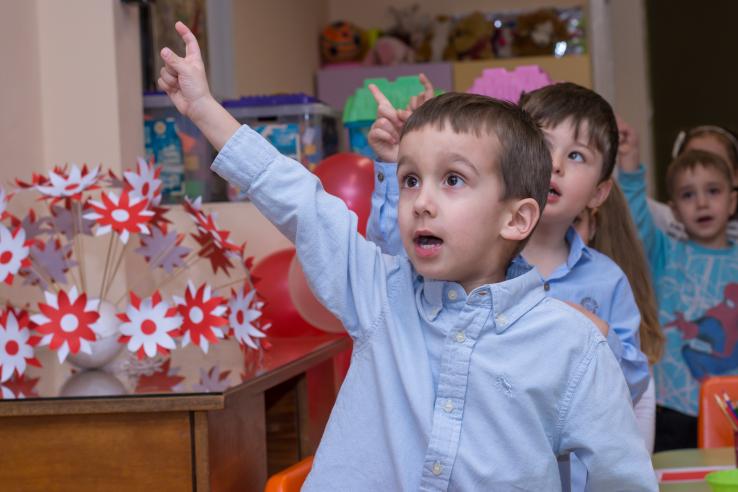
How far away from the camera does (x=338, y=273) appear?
1.17 meters

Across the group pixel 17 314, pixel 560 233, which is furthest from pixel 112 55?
pixel 560 233

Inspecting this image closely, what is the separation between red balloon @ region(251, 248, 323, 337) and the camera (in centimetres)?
238

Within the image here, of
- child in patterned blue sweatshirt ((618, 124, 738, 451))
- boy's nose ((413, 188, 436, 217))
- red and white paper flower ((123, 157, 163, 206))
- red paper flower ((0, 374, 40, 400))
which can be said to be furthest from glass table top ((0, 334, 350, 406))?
child in patterned blue sweatshirt ((618, 124, 738, 451))

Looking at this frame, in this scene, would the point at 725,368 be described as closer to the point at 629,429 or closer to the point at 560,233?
the point at 560,233

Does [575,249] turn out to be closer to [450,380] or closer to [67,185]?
[450,380]

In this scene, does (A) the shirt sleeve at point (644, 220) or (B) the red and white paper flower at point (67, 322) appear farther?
(A) the shirt sleeve at point (644, 220)

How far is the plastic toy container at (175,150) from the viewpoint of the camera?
103 inches

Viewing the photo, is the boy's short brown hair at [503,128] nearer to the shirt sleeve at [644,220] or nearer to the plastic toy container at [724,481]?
the plastic toy container at [724,481]

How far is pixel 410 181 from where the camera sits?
116 cm

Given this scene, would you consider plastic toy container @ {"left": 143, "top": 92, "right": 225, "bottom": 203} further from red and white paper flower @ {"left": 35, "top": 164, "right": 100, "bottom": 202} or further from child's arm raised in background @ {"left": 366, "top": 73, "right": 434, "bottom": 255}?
child's arm raised in background @ {"left": 366, "top": 73, "right": 434, "bottom": 255}

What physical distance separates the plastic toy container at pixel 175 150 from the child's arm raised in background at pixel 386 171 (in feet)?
4.20

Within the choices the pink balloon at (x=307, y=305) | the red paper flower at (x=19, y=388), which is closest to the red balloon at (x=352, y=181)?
the pink balloon at (x=307, y=305)

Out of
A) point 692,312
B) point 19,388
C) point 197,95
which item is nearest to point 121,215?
point 19,388

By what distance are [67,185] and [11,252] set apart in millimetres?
161
